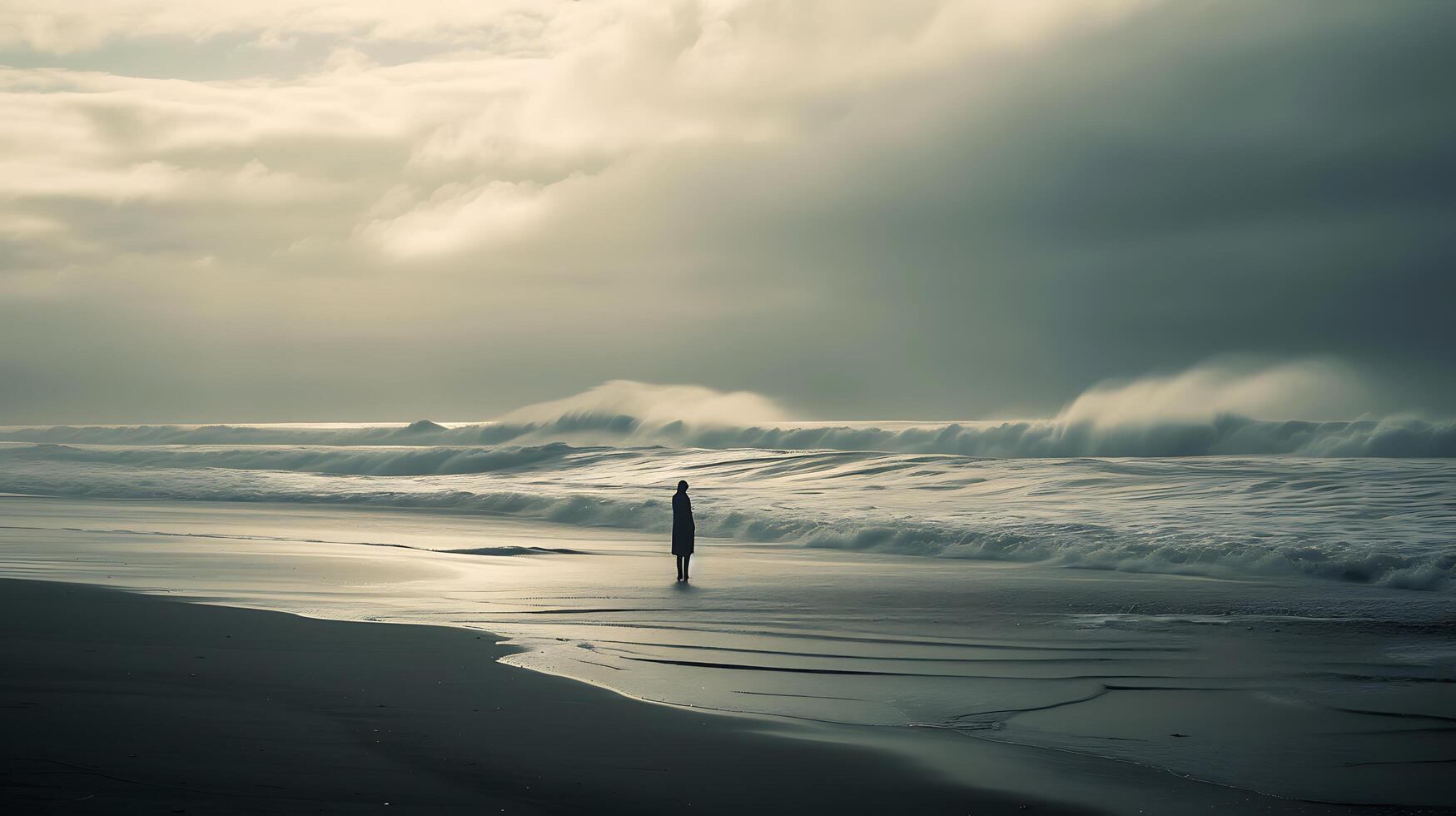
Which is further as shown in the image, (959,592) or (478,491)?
(478,491)

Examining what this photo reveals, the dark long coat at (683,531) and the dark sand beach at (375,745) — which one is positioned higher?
the dark long coat at (683,531)

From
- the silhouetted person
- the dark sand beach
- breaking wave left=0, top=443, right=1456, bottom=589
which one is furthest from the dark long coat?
the dark sand beach

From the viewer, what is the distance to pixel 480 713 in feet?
24.0

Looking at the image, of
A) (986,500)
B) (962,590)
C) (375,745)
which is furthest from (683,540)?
(986,500)

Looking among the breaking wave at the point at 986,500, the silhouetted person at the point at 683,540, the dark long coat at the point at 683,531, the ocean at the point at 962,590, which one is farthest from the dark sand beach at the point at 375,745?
the breaking wave at the point at 986,500

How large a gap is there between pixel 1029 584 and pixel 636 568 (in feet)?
19.1

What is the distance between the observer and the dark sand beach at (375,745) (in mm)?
5352

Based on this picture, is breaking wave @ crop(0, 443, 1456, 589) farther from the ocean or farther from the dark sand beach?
the dark sand beach

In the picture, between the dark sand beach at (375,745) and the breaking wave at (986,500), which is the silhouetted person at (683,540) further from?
the dark sand beach at (375,745)

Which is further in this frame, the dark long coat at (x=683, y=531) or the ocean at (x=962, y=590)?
the dark long coat at (x=683, y=531)

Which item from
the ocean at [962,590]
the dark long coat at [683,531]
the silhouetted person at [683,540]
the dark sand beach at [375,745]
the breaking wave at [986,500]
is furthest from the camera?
the breaking wave at [986,500]

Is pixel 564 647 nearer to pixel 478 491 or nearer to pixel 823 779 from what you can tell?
pixel 823 779

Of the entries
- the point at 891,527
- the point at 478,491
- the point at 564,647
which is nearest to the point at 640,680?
the point at 564,647

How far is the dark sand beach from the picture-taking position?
535 cm
